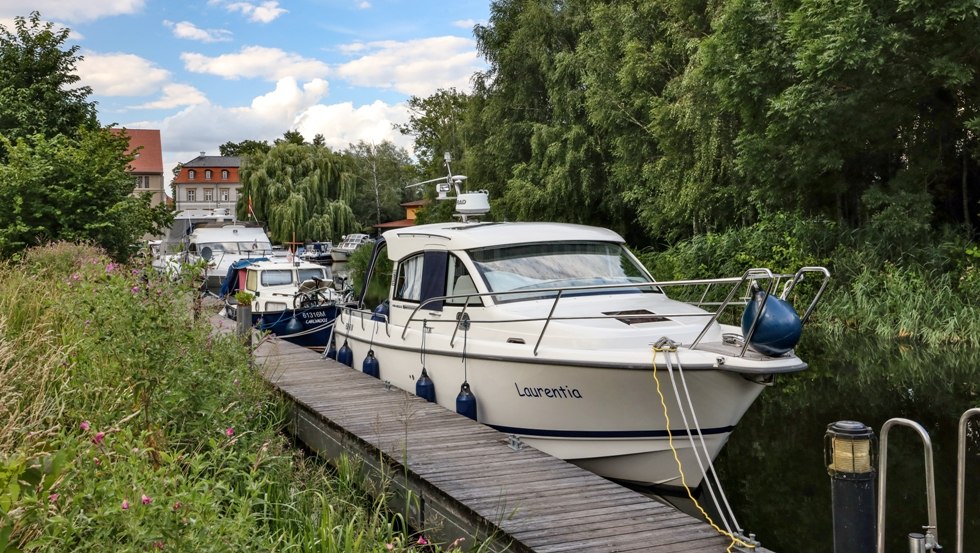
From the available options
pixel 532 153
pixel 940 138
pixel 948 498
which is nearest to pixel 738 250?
pixel 940 138

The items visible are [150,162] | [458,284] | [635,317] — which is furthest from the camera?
[150,162]

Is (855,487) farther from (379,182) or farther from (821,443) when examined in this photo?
(379,182)

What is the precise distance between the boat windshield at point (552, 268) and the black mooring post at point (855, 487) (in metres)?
5.19

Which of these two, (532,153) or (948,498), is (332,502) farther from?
(532,153)

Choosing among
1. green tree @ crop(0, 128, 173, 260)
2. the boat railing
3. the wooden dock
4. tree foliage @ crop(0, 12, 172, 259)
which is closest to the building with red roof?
tree foliage @ crop(0, 12, 172, 259)

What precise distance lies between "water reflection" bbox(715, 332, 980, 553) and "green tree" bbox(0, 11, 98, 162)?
61.7 feet

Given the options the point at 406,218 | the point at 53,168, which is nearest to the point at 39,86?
the point at 53,168

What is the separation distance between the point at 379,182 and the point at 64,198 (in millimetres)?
64326

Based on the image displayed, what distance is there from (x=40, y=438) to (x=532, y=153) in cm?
2788

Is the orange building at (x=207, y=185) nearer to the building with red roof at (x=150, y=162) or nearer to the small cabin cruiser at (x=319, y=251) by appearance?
the building with red roof at (x=150, y=162)

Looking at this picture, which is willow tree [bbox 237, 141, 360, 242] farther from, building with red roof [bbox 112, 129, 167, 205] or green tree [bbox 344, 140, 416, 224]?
building with red roof [bbox 112, 129, 167, 205]

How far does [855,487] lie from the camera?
3828 mm

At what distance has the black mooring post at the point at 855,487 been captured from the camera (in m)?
3.82

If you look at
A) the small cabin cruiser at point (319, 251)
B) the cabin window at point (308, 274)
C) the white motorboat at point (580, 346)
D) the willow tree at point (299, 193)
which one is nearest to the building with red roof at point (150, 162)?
the small cabin cruiser at point (319, 251)
